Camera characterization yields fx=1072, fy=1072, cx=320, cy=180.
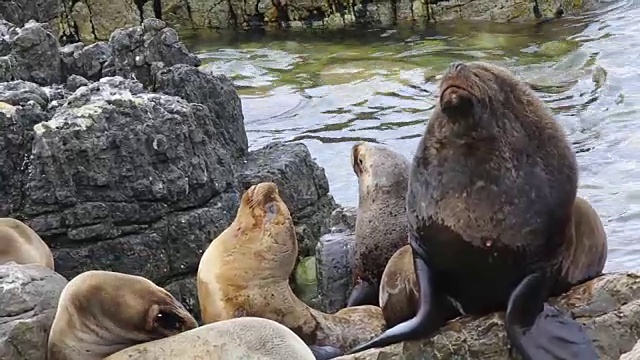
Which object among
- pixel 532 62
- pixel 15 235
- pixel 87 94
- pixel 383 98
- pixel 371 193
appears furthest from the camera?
pixel 532 62

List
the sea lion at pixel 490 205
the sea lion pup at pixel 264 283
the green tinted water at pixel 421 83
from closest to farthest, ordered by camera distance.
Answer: the sea lion at pixel 490 205
the sea lion pup at pixel 264 283
the green tinted water at pixel 421 83

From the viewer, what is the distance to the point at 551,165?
12.8 feet

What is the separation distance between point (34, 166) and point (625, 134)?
5988 millimetres

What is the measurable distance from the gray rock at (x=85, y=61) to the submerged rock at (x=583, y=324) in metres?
5.15

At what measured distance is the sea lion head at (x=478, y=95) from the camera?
382 centimetres

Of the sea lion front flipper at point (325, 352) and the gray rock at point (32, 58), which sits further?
the gray rock at point (32, 58)

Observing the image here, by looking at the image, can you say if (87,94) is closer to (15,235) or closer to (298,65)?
(15,235)

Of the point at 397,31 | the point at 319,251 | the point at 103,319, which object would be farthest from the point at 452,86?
the point at 397,31

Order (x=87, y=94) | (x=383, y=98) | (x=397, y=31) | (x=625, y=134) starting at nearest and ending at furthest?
(x=87, y=94), (x=625, y=134), (x=383, y=98), (x=397, y=31)

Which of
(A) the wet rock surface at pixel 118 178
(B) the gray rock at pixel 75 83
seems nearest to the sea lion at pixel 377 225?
(A) the wet rock surface at pixel 118 178

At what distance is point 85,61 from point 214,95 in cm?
176

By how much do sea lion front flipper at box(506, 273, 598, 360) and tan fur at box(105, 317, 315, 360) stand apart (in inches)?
29.0

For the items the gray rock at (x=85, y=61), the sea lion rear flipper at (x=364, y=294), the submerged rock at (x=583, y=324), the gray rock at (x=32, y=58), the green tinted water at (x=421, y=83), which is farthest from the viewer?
the green tinted water at (x=421, y=83)

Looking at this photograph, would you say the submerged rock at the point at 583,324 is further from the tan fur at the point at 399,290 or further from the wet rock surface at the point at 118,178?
the wet rock surface at the point at 118,178
